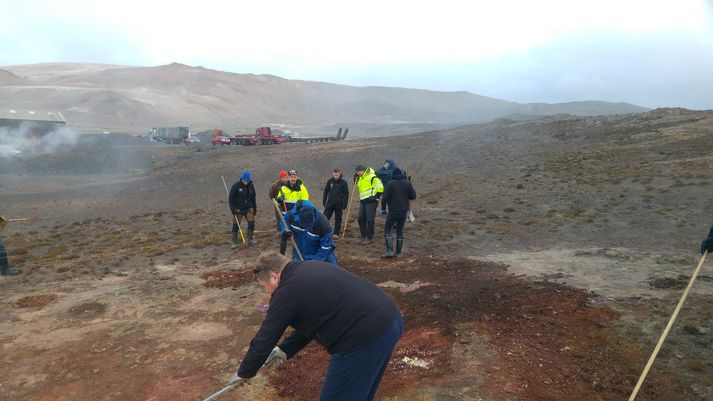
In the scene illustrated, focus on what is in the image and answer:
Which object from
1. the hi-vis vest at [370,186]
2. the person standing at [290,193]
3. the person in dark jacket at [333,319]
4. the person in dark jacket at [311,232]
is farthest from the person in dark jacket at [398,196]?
the person in dark jacket at [333,319]

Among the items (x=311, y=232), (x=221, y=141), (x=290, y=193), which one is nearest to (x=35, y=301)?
(x=290, y=193)

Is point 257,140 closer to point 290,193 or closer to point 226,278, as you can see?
point 290,193

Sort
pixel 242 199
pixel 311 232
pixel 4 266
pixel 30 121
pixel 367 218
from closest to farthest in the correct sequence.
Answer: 1. pixel 311 232
2. pixel 4 266
3. pixel 367 218
4. pixel 242 199
5. pixel 30 121

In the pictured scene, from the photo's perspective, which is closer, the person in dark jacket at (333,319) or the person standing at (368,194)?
the person in dark jacket at (333,319)

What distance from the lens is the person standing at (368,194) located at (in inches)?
391

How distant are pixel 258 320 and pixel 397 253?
11.5 ft

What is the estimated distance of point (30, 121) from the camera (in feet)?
127

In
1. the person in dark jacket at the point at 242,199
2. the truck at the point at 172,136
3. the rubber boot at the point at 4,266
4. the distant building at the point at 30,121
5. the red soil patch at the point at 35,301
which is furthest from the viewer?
the truck at the point at 172,136

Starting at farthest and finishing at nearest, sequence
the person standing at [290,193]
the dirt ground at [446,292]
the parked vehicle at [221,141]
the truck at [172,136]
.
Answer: the truck at [172,136]
the parked vehicle at [221,141]
the person standing at [290,193]
the dirt ground at [446,292]

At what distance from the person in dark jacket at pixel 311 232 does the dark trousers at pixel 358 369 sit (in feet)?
8.77

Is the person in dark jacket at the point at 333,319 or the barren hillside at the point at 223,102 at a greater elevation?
the barren hillside at the point at 223,102

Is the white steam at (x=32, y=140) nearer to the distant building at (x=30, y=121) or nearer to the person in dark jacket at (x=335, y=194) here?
the distant building at (x=30, y=121)

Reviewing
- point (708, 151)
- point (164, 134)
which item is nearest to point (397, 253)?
point (708, 151)

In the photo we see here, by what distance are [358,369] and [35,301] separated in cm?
669
